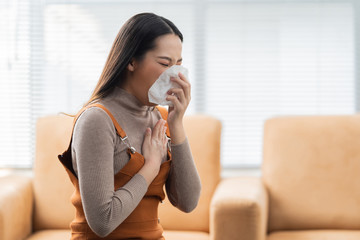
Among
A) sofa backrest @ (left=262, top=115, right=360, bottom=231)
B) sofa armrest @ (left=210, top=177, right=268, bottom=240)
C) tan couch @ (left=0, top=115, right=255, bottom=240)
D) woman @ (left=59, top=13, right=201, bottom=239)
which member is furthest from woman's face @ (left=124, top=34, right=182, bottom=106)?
sofa backrest @ (left=262, top=115, right=360, bottom=231)

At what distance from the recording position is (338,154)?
2260 millimetres

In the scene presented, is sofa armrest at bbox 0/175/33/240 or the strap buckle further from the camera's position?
sofa armrest at bbox 0/175/33/240

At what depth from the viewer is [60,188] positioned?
7.39 feet

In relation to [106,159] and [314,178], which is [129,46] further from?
[314,178]

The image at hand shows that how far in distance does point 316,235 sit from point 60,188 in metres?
1.21

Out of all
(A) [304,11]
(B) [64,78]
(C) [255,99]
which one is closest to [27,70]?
(B) [64,78]

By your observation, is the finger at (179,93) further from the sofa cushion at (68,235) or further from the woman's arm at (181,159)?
the sofa cushion at (68,235)

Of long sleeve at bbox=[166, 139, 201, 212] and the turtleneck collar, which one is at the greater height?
the turtleneck collar

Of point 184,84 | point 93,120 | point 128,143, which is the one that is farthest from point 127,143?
point 184,84

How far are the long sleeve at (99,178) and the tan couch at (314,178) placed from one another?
1.09 m

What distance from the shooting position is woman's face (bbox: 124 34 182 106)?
1.24m

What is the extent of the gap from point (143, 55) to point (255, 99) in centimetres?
152

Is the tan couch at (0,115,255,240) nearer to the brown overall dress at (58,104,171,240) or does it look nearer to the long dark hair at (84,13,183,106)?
the brown overall dress at (58,104,171,240)

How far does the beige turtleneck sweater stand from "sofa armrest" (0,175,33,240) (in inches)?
33.9
